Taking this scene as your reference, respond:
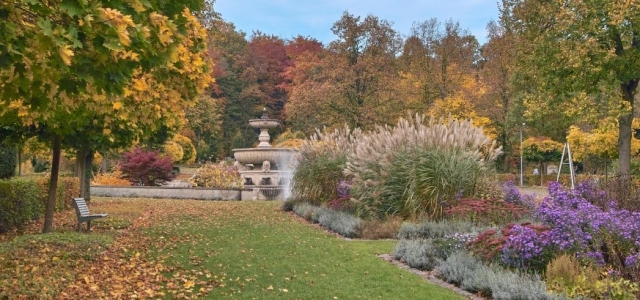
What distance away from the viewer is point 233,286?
5629 mm

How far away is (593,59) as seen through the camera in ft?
48.3

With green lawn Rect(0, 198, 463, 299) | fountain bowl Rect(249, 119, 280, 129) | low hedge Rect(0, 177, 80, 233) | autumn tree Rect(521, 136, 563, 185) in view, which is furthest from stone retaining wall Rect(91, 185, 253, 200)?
autumn tree Rect(521, 136, 563, 185)

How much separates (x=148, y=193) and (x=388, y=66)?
1388 cm

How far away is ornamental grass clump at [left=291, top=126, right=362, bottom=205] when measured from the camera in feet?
44.4

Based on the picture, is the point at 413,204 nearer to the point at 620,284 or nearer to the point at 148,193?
the point at 620,284

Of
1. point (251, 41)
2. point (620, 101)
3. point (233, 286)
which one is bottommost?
point (233, 286)

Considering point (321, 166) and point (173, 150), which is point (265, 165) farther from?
point (173, 150)

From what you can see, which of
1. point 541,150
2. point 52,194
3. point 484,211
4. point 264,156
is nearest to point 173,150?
point 264,156

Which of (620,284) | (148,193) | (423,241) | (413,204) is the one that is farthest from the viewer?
(148,193)

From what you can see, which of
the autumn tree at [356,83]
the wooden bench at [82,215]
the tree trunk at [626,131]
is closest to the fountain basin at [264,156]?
the autumn tree at [356,83]

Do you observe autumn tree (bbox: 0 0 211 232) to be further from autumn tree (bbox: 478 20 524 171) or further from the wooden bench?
autumn tree (bbox: 478 20 524 171)

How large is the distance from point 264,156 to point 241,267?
1622cm

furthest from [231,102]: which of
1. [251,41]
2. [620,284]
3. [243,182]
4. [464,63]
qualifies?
[620,284]

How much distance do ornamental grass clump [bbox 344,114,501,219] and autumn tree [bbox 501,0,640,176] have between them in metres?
6.14
